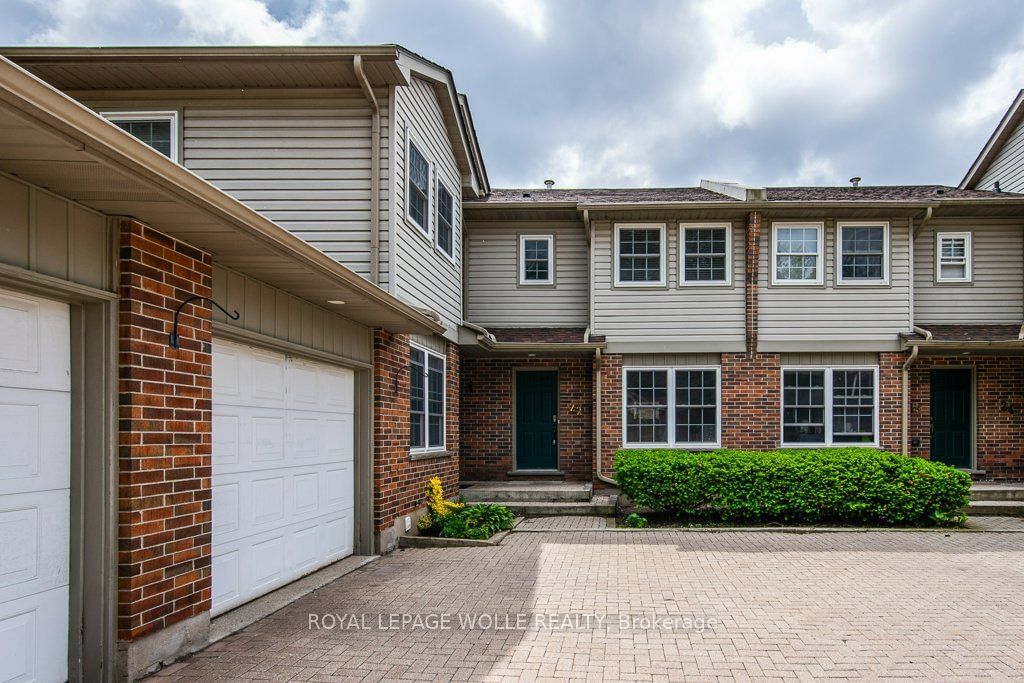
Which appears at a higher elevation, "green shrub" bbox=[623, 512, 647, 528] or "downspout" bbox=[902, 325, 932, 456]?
"downspout" bbox=[902, 325, 932, 456]

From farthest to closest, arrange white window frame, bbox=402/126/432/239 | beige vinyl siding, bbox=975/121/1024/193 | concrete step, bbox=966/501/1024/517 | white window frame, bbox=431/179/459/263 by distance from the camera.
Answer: beige vinyl siding, bbox=975/121/1024/193 → concrete step, bbox=966/501/1024/517 → white window frame, bbox=431/179/459/263 → white window frame, bbox=402/126/432/239

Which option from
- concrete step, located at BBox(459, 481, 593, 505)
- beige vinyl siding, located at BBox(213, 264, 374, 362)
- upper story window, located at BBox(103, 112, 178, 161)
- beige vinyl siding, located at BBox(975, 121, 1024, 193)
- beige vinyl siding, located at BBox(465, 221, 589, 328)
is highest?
beige vinyl siding, located at BBox(975, 121, 1024, 193)

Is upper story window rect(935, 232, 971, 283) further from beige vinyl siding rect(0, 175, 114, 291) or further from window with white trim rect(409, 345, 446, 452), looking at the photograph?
beige vinyl siding rect(0, 175, 114, 291)

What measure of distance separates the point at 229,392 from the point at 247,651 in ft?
6.50

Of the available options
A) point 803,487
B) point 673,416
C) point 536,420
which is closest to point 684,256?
point 673,416

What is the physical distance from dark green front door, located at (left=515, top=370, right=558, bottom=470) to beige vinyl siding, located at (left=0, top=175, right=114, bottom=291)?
10860 mm

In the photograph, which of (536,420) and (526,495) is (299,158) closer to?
(526,495)

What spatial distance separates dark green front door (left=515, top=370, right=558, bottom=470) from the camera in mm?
14883

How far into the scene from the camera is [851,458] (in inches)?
451

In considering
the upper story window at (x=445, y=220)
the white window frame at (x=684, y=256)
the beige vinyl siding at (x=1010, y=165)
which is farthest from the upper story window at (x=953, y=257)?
the upper story window at (x=445, y=220)

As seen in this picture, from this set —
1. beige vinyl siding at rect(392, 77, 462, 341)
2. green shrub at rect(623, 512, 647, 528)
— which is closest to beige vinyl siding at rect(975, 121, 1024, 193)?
green shrub at rect(623, 512, 647, 528)

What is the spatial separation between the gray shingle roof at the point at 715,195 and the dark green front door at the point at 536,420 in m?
3.48

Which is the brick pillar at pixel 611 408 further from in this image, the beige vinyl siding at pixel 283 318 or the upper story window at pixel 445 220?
the beige vinyl siding at pixel 283 318

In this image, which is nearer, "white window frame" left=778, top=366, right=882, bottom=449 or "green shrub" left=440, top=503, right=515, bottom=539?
"green shrub" left=440, top=503, right=515, bottom=539
